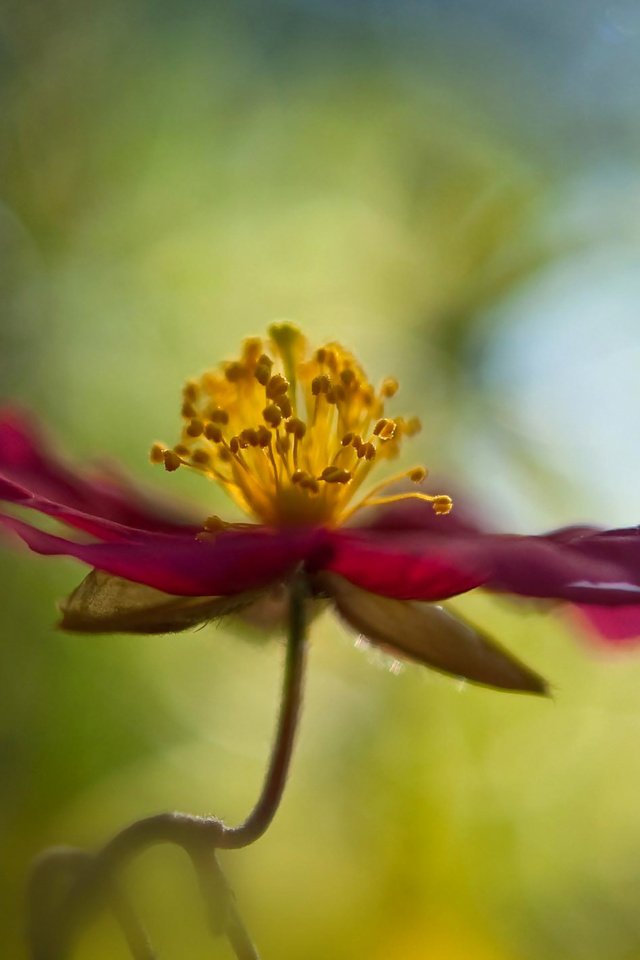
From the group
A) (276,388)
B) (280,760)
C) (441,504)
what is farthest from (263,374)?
(280,760)

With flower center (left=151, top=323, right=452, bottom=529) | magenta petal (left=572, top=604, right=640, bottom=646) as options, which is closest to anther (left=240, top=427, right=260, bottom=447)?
flower center (left=151, top=323, right=452, bottom=529)

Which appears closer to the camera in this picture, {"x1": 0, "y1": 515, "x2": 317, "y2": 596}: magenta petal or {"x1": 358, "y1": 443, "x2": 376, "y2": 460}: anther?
{"x1": 0, "y1": 515, "x2": 317, "y2": 596}: magenta petal

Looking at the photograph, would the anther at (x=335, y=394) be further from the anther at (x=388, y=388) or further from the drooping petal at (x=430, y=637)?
the drooping petal at (x=430, y=637)

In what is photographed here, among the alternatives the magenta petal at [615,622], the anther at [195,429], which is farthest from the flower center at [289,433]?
the magenta petal at [615,622]

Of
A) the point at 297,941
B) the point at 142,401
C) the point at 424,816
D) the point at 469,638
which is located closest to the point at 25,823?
the point at 297,941

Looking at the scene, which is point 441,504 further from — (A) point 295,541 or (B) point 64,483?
(B) point 64,483

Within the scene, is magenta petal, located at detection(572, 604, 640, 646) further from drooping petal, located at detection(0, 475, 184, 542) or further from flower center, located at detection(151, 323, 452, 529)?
drooping petal, located at detection(0, 475, 184, 542)

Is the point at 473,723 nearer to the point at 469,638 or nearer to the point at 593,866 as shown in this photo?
the point at 593,866
